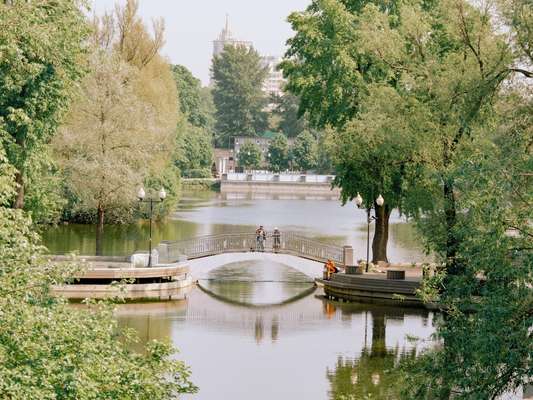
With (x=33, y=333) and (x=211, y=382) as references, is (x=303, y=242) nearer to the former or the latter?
(x=211, y=382)

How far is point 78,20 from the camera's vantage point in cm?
3709

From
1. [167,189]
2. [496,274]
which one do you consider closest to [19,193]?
[496,274]

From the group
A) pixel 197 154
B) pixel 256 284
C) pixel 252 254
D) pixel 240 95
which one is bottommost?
pixel 256 284

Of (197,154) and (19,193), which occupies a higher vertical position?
(197,154)

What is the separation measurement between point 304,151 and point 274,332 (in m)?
106

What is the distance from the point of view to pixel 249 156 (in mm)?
148125

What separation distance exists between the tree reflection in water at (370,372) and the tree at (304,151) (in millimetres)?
105231

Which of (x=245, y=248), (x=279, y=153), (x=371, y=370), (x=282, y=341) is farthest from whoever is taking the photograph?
(x=279, y=153)

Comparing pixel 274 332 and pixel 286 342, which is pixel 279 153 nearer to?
pixel 274 332

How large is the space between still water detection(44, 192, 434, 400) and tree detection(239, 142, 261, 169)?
87346 millimetres

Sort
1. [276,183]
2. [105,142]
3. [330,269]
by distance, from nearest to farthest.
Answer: [330,269] → [105,142] → [276,183]

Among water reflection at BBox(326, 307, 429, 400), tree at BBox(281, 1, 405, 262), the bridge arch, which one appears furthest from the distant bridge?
water reflection at BBox(326, 307, 429, 400)

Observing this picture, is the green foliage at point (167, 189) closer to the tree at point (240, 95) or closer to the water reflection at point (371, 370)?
the water reflection at point (371, 370)

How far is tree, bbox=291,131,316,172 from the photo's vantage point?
140875 millimetres
